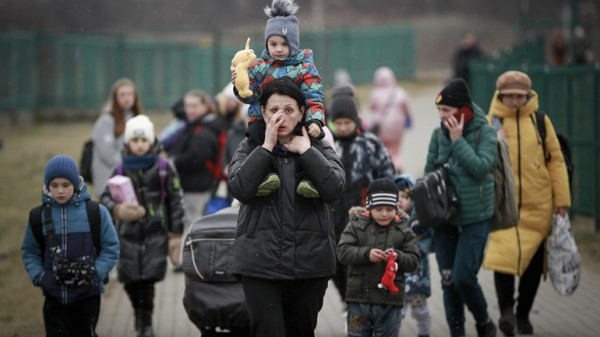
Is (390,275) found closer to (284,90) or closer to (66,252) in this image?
(284,90)

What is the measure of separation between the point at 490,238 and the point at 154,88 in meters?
27.2

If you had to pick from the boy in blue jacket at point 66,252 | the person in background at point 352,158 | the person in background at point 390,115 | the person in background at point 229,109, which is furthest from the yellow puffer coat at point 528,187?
the person in background at point 390,115

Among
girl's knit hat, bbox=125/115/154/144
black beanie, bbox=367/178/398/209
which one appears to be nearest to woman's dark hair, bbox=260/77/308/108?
black beanie, bbox=367/178/398/209

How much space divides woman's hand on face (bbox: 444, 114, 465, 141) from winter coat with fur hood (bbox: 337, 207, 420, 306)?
43.2 inches

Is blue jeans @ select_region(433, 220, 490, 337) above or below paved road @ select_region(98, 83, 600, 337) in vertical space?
above

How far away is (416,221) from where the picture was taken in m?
8.57

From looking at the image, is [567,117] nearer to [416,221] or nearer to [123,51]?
[416,221]

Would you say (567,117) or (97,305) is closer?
(97,305)

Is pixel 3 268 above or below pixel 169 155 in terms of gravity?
below

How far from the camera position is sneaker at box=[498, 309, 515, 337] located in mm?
8680

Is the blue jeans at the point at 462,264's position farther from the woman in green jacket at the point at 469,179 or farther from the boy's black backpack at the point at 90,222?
A: the boy's black backpack at the point at 90,222

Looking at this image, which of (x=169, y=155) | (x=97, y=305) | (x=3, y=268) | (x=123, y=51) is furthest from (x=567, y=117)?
(x=123, y=51)

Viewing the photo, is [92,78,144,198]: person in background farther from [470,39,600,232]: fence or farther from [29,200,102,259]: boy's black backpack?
[470,39,600,232]: fence

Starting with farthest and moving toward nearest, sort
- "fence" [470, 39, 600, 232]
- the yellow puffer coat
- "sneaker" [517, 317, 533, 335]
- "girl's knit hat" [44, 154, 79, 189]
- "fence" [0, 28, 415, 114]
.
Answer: "fence" [0, 28, 415, 114] → "fence" [470, 39, 600, 232] → "sneaker" [517, 317, 533, 335] → the yellow puffer coat → "girl's knit hat" [44, 154, 79, 189]
